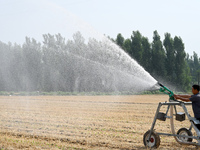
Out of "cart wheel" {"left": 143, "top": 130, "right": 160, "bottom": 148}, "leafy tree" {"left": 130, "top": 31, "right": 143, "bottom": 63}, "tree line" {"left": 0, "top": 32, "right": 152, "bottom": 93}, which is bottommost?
"cart wheel" {"left": 143, "top": 130, "right": 160, "bottom": 148}

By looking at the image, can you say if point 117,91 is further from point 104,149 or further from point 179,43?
point 104,149

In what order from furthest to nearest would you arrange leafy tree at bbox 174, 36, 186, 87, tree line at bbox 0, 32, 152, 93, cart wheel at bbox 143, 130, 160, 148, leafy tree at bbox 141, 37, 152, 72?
leafy tree at bbox 141, 37, 152, 72, leafy tree at bbox 174, 36, 186, 87, tree line at bbox 0, 32, 152, 93, cart wheel at bbox 143, 130, 160, 148

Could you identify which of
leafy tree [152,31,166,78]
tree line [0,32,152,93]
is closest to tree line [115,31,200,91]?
leafy tree [152,31,166,78]

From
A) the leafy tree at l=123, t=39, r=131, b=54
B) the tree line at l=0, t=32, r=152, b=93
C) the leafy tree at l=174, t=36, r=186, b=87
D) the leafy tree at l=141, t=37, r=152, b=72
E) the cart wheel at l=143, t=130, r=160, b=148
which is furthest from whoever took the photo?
the leafy tree at l=141, t=37, r=152, b=72

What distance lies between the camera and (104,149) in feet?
21.9

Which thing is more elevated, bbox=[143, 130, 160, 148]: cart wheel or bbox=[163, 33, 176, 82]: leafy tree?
bbox=[163, 33, 176, 82]: leafy tree

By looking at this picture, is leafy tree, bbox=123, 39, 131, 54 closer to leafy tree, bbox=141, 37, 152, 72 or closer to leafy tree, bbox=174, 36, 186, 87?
leafy tree, bbox=141, 37, 152, 72

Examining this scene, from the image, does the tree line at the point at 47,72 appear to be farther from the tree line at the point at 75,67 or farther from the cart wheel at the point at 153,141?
the cart wheel at the point at 153,141

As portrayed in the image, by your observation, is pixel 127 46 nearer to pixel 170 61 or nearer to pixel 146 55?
pixel 146 55

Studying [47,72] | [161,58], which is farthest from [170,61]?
[47,72]

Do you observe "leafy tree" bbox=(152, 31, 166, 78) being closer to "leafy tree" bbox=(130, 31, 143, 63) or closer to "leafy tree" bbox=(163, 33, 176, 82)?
"leafy tree" bbox=(163, 33, 176, 82)

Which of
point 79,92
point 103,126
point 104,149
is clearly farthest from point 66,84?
point 104,149

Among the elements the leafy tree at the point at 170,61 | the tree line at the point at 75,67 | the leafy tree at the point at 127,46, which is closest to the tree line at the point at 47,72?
the tree line at the point at 75,67

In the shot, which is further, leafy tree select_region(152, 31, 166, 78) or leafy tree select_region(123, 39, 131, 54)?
leafy tree select_region(123, 39, 131, 54)
